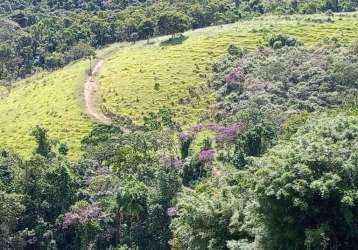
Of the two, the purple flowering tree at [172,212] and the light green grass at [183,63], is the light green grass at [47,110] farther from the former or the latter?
the purple flowering tree at [172,212]

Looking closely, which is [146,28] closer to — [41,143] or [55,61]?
[55,61]

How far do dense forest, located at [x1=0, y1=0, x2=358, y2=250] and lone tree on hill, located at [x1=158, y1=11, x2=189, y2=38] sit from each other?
0.93 ft

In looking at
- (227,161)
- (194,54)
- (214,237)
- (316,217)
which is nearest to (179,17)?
(194,54)

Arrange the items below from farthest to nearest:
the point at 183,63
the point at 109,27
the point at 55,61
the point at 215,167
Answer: the point at 109,27 < the point at 55,61 < the point at 183,63 < the point at 215,167

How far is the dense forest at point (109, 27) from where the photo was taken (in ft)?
472

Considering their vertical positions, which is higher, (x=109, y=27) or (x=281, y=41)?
(x=109, y=27)

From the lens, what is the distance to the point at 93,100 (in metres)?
110

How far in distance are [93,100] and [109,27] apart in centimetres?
4871

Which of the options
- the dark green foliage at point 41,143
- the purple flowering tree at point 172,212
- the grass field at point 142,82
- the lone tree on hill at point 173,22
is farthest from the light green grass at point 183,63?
the purple flowering tree at point 172,212

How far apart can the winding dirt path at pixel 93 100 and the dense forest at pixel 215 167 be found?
27.6 feet

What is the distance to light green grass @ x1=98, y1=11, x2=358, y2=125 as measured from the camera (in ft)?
339

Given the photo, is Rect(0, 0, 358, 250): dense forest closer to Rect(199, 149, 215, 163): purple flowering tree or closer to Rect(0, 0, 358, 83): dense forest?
Rect(199, 149, 215, 163): purple flowering tree

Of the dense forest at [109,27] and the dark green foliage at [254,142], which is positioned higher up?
the dense forest at [109,27]

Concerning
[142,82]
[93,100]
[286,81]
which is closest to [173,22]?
[142,82]
